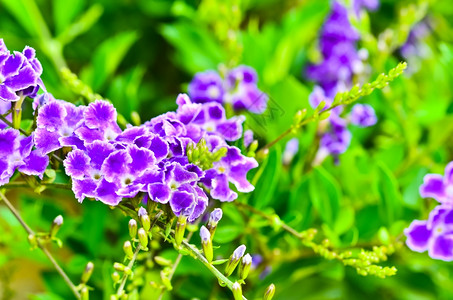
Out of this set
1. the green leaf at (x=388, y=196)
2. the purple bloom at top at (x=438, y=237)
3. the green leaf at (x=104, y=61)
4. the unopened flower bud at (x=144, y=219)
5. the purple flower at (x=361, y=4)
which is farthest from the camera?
the purple flower at (x=361, y=4)

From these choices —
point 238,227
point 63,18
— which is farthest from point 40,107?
point 63,18

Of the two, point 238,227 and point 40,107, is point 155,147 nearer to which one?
point 40,107

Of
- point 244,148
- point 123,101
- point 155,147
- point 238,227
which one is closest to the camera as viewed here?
point 155,147

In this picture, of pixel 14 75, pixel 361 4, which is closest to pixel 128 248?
pixel 14 75

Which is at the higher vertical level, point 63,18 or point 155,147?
point 63,18

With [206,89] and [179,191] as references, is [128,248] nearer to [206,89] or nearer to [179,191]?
[179,191]

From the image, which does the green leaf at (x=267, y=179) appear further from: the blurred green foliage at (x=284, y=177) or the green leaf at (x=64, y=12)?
the green leaf at (x=64, y=12)

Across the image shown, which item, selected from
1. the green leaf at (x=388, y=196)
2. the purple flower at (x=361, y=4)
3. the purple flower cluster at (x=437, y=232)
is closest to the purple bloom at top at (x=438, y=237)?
the purple flower cluster at (x=437, y=232)
